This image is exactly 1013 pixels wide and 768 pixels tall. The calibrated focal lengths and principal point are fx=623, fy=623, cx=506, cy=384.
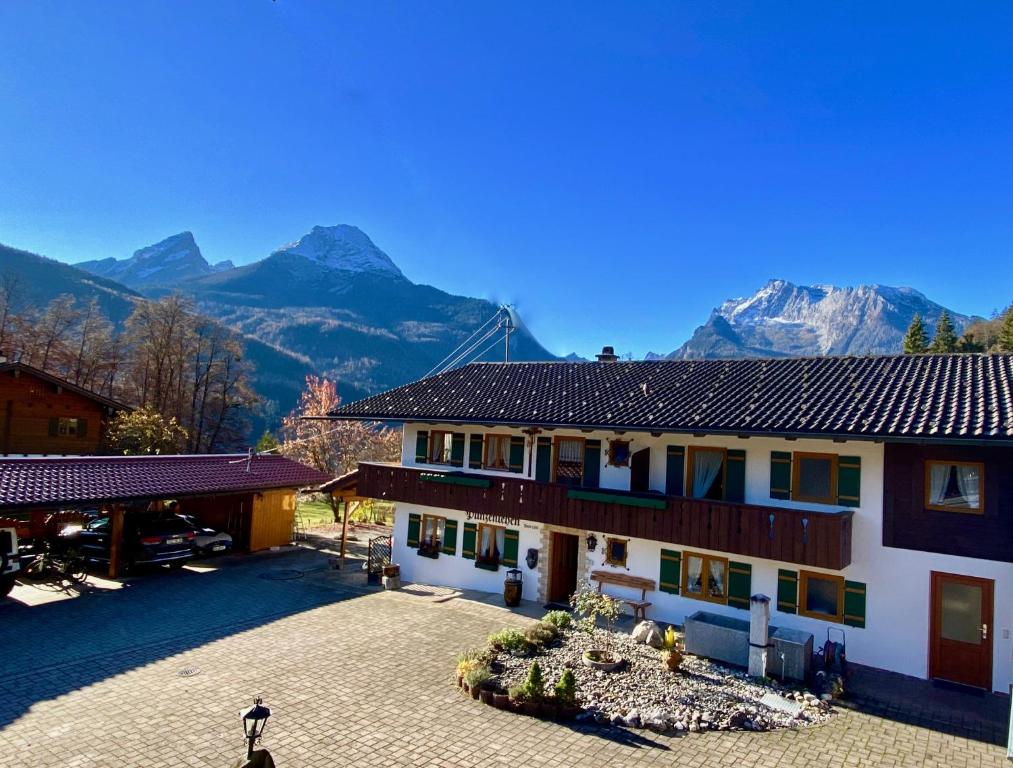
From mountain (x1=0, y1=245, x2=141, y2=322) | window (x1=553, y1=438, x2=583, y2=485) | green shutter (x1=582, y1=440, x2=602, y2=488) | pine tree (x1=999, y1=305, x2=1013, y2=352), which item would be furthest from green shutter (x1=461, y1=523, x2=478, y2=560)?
mountain (x1=0, y1=245, x2=141, y2=322)

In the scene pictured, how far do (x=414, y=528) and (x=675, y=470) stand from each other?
9343mm

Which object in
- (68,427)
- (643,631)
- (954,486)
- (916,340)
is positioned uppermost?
(916,340)

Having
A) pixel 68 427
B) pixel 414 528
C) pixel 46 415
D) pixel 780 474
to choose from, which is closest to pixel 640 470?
pixel 780 474

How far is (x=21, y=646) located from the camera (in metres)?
13.2

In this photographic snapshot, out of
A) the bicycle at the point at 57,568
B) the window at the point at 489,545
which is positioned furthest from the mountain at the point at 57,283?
the window at the point at 489,545

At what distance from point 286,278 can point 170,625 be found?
198375 mm

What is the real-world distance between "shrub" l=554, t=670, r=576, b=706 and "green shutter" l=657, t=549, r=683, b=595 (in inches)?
249

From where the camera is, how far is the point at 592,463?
18.0 metres

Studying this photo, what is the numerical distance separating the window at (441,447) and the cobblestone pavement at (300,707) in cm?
585

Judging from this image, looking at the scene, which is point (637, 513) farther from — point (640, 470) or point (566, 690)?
point (566, 690)

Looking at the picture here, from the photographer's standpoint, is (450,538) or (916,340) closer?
(450,538)

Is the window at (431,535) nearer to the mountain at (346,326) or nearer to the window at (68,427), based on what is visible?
the window at (68,427)

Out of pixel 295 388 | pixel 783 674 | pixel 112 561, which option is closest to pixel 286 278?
pixel 295 388

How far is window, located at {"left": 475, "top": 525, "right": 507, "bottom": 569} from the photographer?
19578 millimetres
